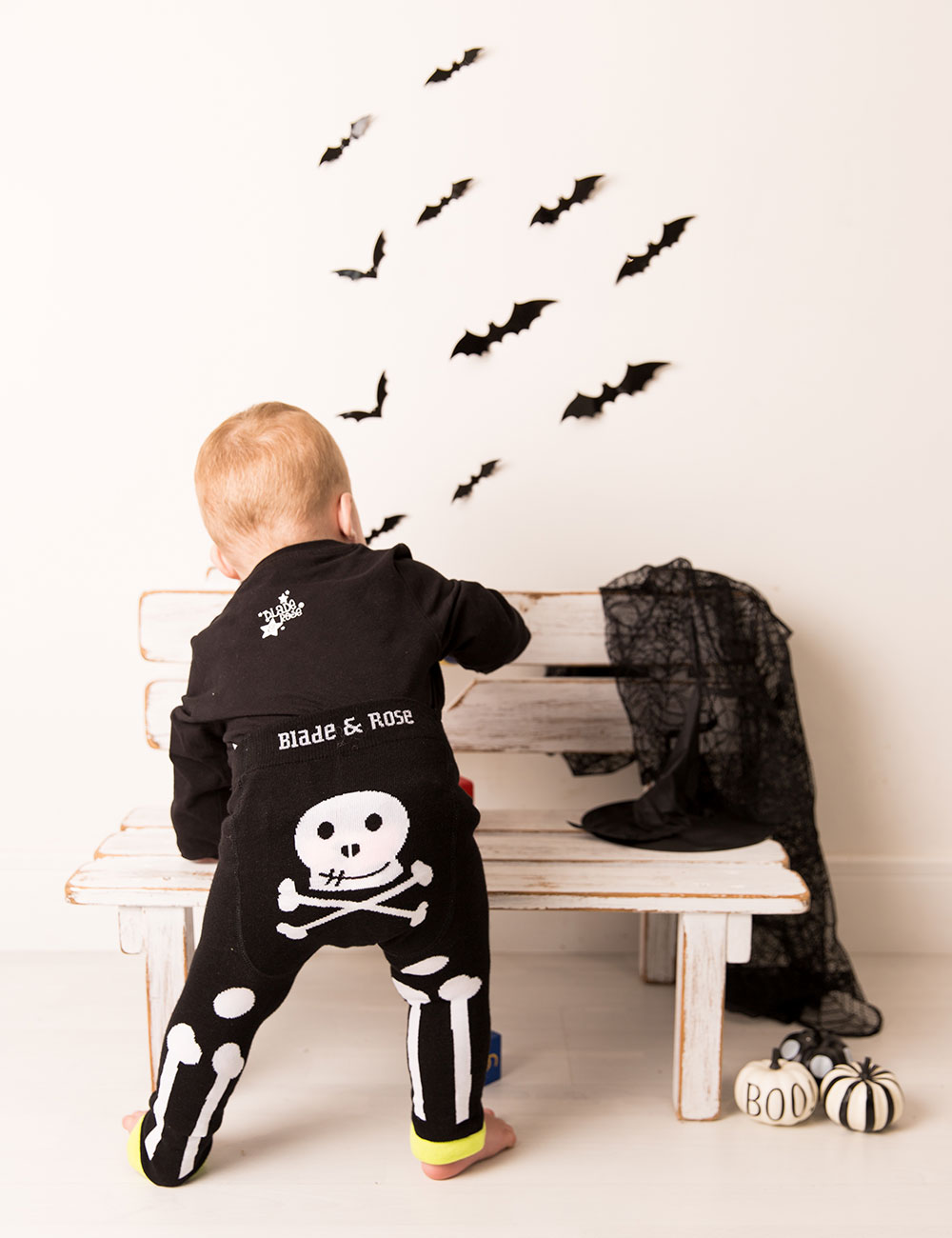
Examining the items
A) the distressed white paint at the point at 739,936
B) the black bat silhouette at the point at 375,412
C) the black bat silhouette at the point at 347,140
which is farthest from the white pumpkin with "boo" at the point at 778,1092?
the black bat silhouette at the point at 347,140

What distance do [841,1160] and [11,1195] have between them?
3.49ft

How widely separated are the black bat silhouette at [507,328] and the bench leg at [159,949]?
1.05m

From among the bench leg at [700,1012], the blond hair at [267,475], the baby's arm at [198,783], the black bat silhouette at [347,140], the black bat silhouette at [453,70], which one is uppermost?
the black bat silhouette at [453,70]

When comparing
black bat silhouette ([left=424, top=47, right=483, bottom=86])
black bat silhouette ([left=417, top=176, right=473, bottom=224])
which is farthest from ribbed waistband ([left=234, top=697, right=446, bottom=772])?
black bat silhouette ([left=424, top=47, right=483, bottom=86])

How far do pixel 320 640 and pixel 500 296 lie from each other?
0.91 meters

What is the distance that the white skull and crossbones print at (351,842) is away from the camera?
126cm

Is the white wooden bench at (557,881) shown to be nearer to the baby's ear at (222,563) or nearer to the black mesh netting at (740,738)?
the black mesh netting at (740,738)

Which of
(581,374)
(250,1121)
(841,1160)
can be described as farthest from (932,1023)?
(581,374)

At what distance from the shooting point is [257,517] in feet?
4.59

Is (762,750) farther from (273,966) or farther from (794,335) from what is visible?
(273,966)

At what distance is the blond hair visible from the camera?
4.56 feet

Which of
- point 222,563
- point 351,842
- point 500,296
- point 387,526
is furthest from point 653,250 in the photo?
point 351,842

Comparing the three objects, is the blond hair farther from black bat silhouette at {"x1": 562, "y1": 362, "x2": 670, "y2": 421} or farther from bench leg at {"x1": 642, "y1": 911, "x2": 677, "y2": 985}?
bench leg at {"x1": 642, "y1": 911, "x2": 677, "y2": 985}

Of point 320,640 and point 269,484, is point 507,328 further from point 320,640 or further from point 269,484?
point 320,640
